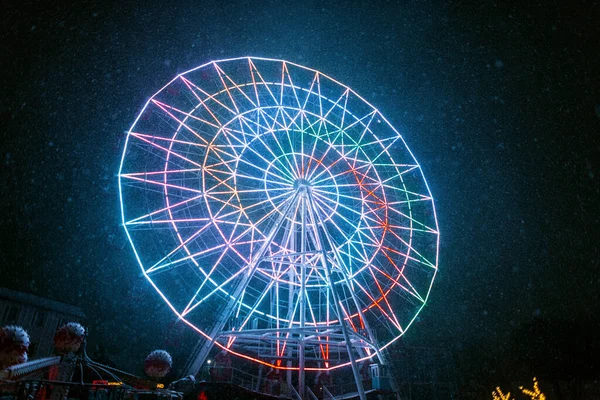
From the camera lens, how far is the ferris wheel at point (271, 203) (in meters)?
18.3

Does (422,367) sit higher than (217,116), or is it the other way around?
(217,116)

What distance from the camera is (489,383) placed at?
125ft

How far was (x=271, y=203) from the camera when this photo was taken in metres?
22.2

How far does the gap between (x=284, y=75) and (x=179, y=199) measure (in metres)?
8.70

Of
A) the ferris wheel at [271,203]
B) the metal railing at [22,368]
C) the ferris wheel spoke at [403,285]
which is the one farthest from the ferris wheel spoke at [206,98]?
the metal railing at [22,368]

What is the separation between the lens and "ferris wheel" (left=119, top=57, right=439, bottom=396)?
60.0ft

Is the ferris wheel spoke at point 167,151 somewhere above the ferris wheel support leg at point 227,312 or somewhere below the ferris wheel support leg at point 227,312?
above

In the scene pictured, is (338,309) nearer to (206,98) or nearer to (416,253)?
(416,253)

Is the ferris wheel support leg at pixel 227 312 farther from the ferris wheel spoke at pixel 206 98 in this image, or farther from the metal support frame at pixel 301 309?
the ferris wheel spoke at pixel 206 98

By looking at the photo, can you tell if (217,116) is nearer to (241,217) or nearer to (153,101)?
(153,101)

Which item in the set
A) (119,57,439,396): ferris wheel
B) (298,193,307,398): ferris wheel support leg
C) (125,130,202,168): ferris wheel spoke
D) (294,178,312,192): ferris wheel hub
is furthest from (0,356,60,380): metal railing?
(294,178,312,192): ferris wheel hub

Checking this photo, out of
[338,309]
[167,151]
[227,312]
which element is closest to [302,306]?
[338,309]

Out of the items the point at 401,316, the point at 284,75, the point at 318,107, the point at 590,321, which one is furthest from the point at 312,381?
the point at 590,321

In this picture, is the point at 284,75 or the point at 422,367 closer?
the point at 284,75
